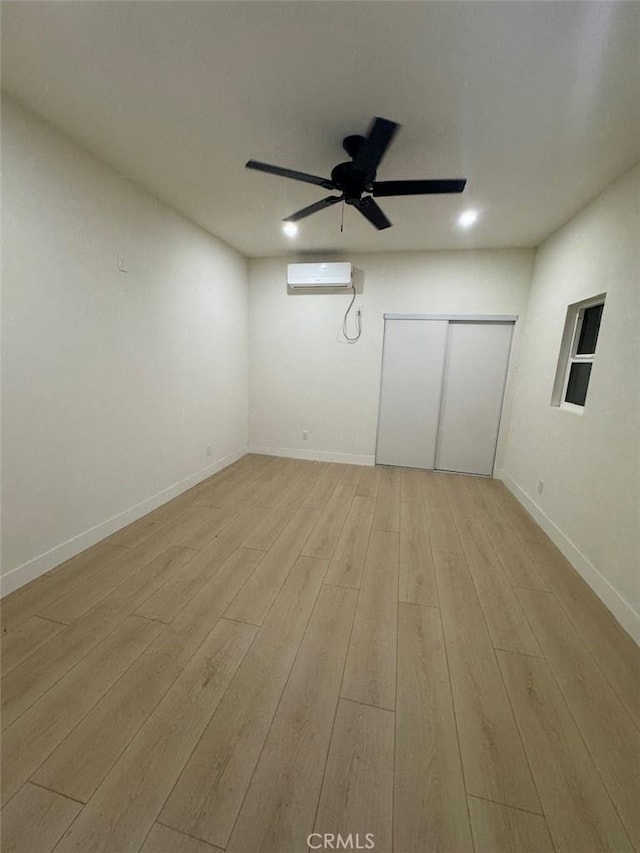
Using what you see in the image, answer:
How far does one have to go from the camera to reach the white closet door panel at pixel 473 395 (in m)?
3.79

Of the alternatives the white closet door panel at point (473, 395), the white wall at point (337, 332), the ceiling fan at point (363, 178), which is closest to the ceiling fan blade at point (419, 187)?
the ceiling fan at point (363, 178)

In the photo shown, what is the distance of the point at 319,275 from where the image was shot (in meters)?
3.82

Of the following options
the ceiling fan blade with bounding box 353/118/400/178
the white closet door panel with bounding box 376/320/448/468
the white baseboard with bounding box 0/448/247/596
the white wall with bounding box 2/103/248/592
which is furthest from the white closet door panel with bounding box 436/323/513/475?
the white baseboard with bounding box 0/448/247/596

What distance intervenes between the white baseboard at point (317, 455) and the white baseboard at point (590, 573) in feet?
6.13

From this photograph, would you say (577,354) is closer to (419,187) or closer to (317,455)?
(419,187)

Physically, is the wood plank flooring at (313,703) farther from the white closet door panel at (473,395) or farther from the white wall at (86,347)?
the white closet door panel at (473,395)

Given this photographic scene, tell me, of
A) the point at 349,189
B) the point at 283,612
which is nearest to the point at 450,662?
the point at 283,612

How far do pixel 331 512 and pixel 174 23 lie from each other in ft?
9.78

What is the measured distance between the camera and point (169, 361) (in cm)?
296

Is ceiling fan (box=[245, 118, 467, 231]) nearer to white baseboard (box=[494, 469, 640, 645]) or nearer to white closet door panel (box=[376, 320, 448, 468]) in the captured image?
white closet door panel (box=[376, 320, 448, 468])

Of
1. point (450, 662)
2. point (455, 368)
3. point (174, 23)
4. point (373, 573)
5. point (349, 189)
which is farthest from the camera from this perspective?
point (455, 368)

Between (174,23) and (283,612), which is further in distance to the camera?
(283,612)

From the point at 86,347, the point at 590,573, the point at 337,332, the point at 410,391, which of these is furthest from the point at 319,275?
the point at 590,573

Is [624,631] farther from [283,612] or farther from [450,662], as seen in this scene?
[283,612]
